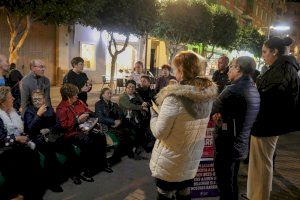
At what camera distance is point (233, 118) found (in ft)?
12.6

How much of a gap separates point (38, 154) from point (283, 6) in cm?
7750

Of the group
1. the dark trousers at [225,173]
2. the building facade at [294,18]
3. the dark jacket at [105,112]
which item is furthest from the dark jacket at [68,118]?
the building facade at [294,18]

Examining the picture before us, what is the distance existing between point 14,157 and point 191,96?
281cm

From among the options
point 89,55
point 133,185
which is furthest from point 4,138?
point 89,55

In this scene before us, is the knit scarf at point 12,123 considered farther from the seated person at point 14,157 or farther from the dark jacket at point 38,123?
the dark jacket at point 38,123

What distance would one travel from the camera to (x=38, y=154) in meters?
4.88

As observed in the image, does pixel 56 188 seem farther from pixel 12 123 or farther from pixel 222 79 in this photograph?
pixel 222 79

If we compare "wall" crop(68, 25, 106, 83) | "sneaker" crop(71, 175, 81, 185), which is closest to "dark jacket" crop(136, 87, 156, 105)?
"sneaker" crop(71, 175, 81, 185)

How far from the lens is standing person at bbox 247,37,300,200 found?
4.29 meters

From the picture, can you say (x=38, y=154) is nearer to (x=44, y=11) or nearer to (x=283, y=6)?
(x=44, y=11)

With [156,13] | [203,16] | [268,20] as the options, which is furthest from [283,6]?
[156,13]

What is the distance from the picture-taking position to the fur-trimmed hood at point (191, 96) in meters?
2.89

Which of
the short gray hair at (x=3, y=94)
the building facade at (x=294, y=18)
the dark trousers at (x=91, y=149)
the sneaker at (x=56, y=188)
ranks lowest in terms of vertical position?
the sneaker at (x=56, y=188)

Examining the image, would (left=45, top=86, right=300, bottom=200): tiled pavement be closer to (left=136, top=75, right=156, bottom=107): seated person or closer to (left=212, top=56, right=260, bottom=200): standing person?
(left=212, top=56, right=260, bottom=200): standing person
